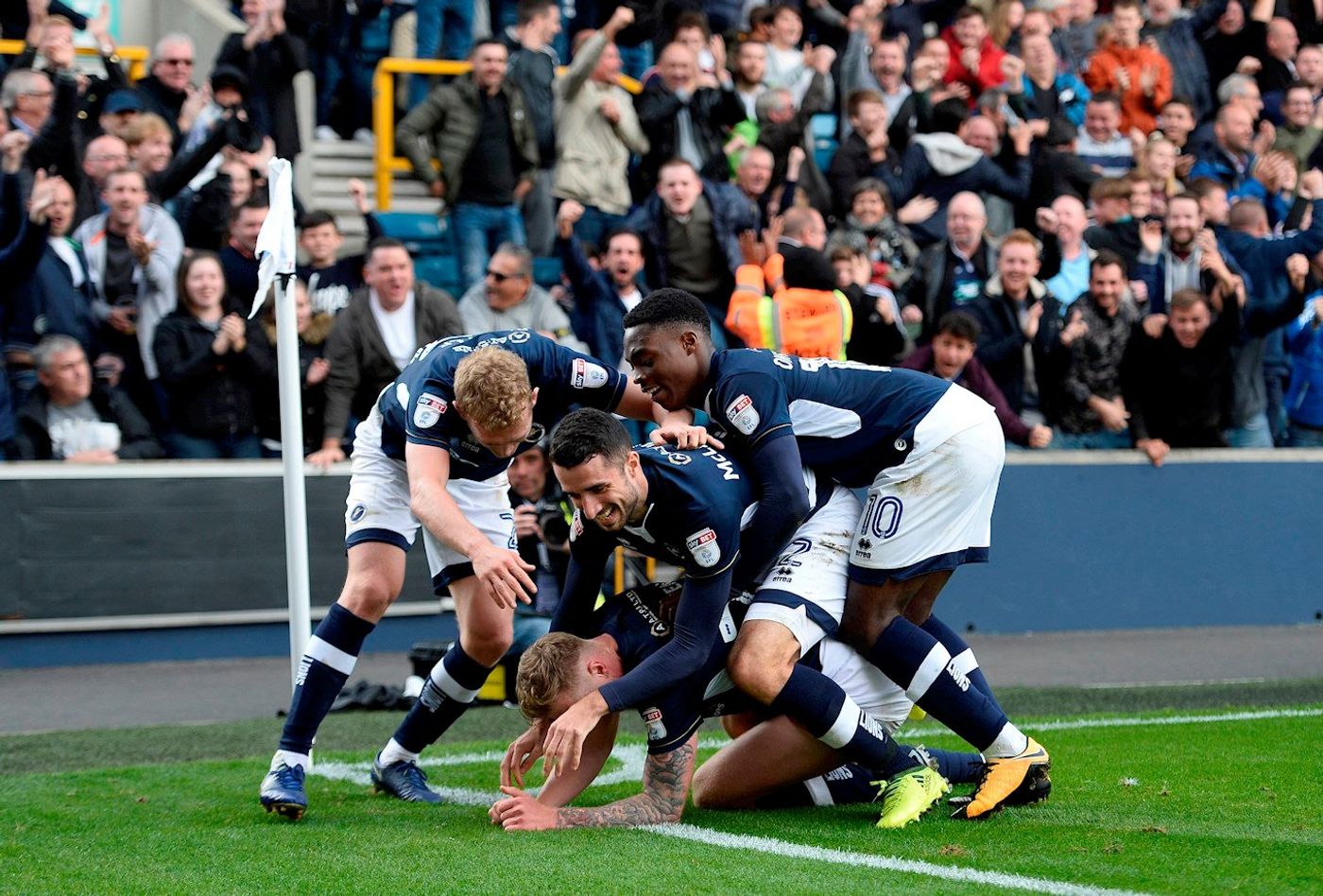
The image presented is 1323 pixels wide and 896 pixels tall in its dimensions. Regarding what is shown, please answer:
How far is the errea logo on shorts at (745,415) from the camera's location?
217 inches

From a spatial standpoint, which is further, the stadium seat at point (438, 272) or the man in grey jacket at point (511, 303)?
the stadium seat at point (438, 272)

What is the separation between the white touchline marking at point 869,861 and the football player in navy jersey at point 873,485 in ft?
1.58

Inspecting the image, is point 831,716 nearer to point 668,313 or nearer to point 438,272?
point 668,313

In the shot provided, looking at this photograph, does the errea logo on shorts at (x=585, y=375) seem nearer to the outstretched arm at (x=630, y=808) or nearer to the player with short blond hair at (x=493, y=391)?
the player with short blond hair at (x=493, y=391)

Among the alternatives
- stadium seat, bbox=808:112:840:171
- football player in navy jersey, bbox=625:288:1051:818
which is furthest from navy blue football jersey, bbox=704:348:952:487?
stadium seat, bbox=808:112:840:171

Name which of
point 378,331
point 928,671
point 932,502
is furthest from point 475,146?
point 928,671

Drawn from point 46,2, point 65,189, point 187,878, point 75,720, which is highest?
point 46,2

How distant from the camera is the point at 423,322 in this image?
34.7ft

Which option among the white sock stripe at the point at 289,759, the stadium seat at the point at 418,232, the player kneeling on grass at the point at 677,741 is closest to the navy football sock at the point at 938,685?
the player kneeling on grass at the point at 677,741

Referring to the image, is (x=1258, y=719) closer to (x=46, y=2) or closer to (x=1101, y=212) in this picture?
(x=1101, y=212)

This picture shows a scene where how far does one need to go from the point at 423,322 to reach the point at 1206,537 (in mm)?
5964

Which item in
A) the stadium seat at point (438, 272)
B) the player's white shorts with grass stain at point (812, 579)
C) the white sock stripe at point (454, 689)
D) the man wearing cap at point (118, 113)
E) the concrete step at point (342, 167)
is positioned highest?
the man wearing cap at point (118, 113)

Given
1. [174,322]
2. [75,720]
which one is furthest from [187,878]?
[174,322]

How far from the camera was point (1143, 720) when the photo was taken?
802 centimetres
